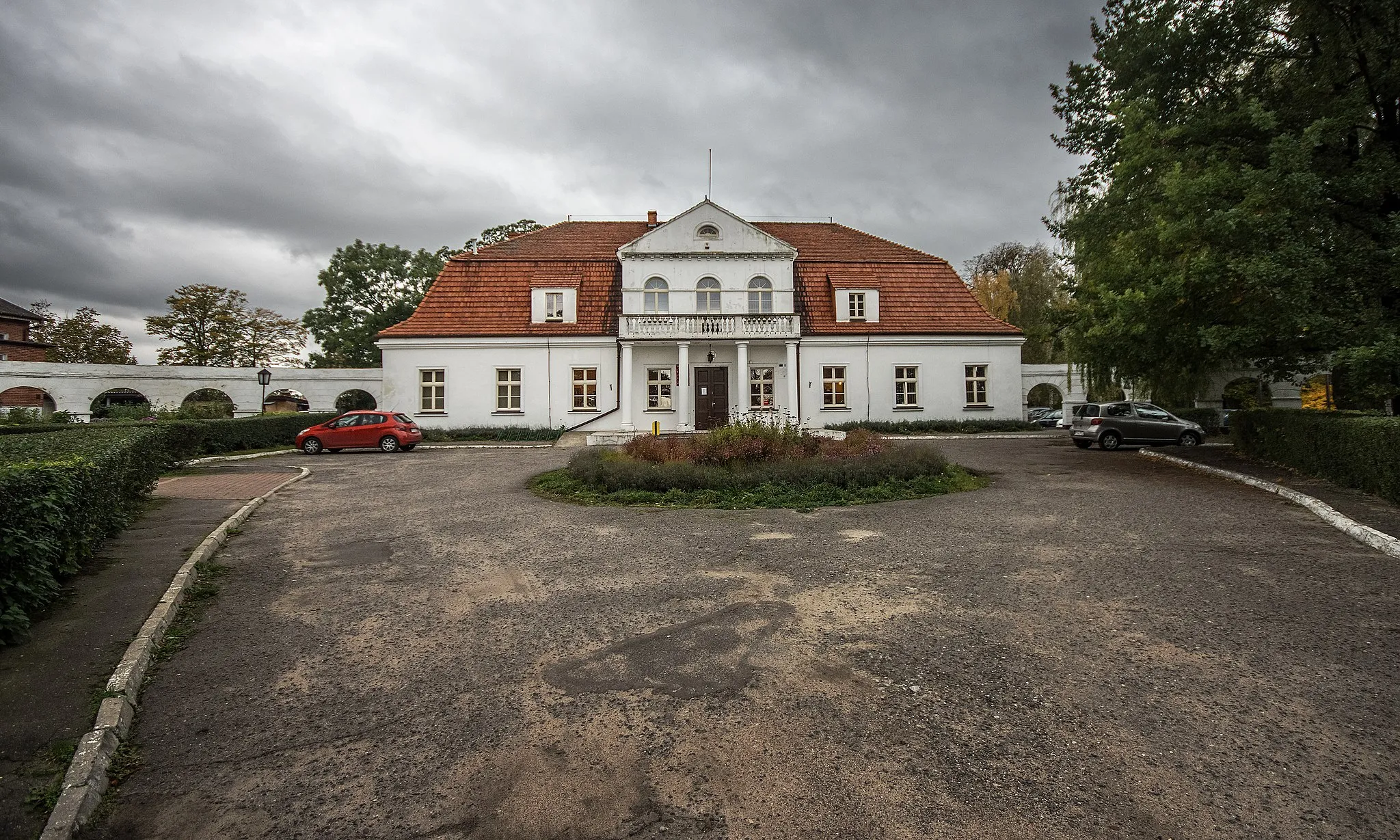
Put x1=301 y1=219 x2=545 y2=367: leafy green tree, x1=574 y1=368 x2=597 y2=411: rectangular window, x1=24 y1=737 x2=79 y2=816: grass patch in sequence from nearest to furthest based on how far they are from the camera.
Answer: x1=24 y1=737 x2=79 y2=816: grass patch, x1=574 y1=368 x2=597 y2=411: rectangular window, x1=301 y1=219 x2=545 y2=367: leafy green tree

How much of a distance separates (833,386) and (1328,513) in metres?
20.6

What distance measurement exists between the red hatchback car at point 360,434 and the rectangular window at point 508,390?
19.2ft

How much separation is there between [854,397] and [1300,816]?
2684 centimetres

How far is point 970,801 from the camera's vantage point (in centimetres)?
285

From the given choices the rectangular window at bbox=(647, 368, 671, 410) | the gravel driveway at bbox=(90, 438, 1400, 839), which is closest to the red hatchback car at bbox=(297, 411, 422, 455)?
the rectangular window at bbox=(647, 368, 671, 410)

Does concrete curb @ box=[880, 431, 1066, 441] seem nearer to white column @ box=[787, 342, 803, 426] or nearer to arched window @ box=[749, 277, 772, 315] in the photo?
white column @ box=[787, 342, 803, 426]

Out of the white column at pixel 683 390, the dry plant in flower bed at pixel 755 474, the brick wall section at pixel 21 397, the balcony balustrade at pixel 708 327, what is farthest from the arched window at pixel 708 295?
the brick wall section at pixel 21 397

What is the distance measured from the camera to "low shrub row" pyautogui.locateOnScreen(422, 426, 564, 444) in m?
27.0

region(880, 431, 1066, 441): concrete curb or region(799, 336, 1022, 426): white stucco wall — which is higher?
region(799, 336, 1022, 426): white stucco wall

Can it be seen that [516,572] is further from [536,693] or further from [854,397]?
[854,397]

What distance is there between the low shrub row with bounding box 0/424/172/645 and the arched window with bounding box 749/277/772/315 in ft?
75.4

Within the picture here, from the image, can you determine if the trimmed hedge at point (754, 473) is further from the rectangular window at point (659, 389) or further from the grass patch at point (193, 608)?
Answer: the rectangular window at point (659, 389)

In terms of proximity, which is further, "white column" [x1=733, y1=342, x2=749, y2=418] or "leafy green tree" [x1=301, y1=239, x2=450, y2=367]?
"leafy green tree" [x1=301, y1=239, x2=450, y2=367]

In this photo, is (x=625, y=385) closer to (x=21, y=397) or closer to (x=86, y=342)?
(x=21, y=397)
